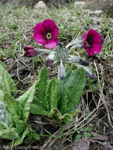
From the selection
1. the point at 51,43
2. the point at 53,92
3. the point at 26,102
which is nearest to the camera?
the point at 51,43

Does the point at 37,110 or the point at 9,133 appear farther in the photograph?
the point at 37,110

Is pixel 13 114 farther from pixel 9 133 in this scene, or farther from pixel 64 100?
pixel 64 100

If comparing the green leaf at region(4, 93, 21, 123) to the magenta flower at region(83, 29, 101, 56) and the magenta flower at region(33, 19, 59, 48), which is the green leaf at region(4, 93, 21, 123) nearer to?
the magenta flower at region(33, 19, 59, 48)

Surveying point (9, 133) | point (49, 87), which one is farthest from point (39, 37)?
point (9, 133)

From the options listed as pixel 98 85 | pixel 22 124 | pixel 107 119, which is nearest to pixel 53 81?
pixel 22 124

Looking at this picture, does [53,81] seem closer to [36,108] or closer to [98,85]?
[36,108]

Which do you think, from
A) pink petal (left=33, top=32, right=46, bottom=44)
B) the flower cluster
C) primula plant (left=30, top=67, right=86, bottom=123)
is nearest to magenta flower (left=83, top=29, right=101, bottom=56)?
the flower cluster
